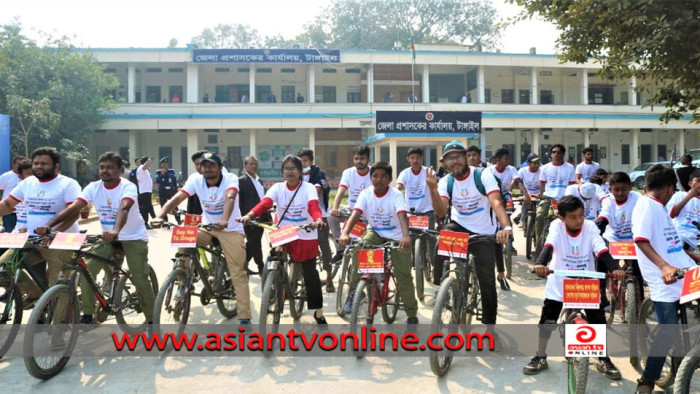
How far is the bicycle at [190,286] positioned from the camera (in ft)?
15.5

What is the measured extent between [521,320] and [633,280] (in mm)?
1508

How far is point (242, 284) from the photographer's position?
5254mm

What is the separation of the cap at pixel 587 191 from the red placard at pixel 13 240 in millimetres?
6337

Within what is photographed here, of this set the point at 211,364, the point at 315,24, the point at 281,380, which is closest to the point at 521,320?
the point at 281,380

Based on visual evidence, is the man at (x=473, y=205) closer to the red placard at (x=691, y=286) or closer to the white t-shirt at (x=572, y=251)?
the white t-shirt at (x=572, y=251)

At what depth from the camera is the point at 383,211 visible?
17.0 feet

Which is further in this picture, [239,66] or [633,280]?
[239,66]

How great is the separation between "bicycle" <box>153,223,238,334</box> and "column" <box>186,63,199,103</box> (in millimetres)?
30409

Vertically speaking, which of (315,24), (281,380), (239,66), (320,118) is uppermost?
(315,24)

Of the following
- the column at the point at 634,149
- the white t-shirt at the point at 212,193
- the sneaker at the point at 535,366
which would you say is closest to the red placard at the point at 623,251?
the sneaker at the point at 535,366

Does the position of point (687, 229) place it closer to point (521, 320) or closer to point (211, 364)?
point (521, 320)

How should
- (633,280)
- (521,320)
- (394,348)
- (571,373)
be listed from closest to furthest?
(571,373), (633,280), (394,348), (521,320)

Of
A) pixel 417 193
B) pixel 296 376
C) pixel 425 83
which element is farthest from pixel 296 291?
pixel 425 83

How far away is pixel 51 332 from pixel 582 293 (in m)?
3.97
